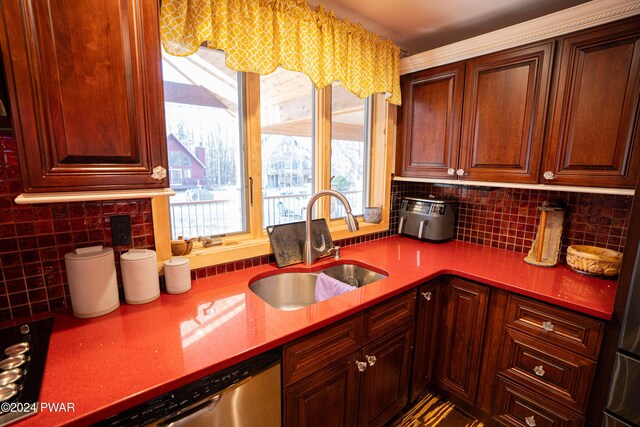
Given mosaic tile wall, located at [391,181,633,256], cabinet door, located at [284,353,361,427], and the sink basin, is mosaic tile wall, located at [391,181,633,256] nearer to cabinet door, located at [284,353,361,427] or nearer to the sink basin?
the sink basin

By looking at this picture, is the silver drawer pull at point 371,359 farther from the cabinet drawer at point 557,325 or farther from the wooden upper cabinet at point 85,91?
the wooden upper cabinet at point 85,91

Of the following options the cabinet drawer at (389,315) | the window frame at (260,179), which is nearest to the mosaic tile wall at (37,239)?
the window frame at (260,179)

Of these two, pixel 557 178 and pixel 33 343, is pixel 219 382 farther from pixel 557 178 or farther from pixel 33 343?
pixel 557 178

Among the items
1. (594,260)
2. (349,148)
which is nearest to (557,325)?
(594,260)

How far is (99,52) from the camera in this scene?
825mm

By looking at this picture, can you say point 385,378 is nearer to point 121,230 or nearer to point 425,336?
point 425,336

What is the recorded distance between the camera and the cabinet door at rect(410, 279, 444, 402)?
1.59 metres

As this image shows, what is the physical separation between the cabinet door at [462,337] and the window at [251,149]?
76 cm

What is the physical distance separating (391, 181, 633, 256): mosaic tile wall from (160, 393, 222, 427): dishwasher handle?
180cm

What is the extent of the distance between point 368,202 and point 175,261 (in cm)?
148

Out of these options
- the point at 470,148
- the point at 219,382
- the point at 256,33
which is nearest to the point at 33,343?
the point at 219,382

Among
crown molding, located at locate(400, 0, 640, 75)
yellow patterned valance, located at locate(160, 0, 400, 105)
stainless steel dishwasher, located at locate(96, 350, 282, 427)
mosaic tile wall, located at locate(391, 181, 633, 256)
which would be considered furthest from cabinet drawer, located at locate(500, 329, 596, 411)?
yellow patterned valance, located at locate(160, 0, 400, 105)

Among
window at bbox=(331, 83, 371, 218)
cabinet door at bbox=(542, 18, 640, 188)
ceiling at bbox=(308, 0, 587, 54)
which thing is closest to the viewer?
cabinet door at bbox=(542, 18, 640, 188)

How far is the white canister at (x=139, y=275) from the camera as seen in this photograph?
3.68 ft
